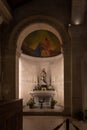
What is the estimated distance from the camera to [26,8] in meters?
14.6

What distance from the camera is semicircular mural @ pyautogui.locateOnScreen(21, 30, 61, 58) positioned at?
18.4 meters

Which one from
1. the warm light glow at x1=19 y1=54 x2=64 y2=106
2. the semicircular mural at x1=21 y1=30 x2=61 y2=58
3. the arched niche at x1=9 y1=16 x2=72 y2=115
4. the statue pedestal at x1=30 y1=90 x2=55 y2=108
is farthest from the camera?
the semicircular mural at x1=21 y1=30 x2=61 y2=58

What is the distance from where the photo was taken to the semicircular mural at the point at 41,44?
18.4 m

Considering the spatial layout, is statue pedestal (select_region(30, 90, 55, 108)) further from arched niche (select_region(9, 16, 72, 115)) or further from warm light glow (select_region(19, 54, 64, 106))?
arched niche (select_region(9, 16, 72, 115))

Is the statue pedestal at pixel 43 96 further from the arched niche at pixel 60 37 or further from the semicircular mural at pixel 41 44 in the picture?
the arched niche at pixel 60 37

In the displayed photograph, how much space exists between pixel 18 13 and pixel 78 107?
579cm

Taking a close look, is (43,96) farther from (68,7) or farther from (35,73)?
(68,7)

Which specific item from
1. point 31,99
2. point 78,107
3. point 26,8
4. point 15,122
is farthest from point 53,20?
point 15,122

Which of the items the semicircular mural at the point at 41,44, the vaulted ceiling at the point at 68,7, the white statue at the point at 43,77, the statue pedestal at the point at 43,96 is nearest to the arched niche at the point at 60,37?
the vaulted ceiling at the point at 68,7

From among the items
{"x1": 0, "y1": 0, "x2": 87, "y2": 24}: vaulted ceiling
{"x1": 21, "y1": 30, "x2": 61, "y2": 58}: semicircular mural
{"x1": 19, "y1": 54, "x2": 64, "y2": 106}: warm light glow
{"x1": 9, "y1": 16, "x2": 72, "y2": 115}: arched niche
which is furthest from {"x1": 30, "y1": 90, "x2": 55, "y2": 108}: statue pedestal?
{"x1": 0, "y1": 0, "x2": 87, "y2": 24}: vaulted ceiling

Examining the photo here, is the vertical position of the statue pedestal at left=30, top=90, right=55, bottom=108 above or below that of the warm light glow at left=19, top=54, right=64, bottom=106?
below

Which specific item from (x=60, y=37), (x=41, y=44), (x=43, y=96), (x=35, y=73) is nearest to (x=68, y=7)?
(x=60, y=37)

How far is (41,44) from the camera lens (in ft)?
62.5

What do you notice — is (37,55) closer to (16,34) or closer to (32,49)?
(32,49)
